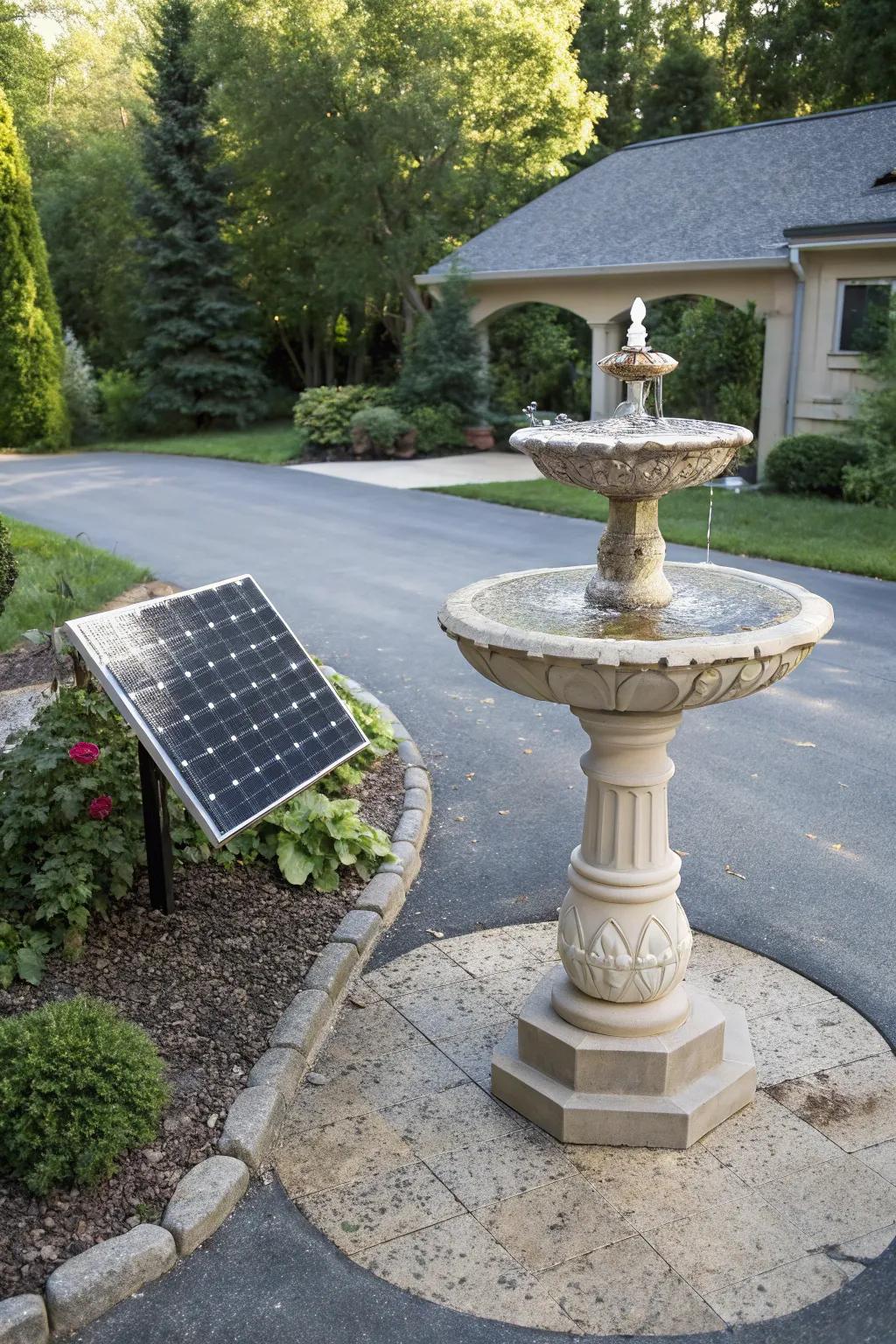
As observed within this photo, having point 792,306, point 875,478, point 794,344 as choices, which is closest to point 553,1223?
point 875,478

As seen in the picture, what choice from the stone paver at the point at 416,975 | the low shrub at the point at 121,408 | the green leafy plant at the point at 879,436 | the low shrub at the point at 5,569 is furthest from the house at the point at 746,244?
the stone paver at the point at 416,975

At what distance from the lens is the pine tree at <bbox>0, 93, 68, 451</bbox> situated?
963 inches

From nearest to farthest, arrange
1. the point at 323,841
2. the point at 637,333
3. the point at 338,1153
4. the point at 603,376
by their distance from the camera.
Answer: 1. the point at 338,1153
2. the point at 637,333
3. the point at 323,841
4. the point at 603,376

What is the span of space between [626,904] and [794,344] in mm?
16041

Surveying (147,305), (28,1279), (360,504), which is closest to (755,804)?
(28,1279)

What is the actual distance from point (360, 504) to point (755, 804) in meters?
11.4

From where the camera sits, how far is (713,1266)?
3350 mm

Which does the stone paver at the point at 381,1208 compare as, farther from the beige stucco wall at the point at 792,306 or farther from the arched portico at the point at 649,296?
the arched portico at the point at 649,296

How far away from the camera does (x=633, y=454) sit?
358 centimetres

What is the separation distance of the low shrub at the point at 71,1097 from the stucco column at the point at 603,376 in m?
19.4

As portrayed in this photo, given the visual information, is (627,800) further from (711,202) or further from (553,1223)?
(711,202)

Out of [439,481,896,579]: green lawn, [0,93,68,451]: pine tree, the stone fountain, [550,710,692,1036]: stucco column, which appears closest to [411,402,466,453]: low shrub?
[439,481,896,579]: green lawn

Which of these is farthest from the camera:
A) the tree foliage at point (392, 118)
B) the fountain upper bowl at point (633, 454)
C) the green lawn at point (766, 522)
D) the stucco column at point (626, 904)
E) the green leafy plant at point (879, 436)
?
the tree foliage at point (392, 118)

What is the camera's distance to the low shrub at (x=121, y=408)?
28203mm
